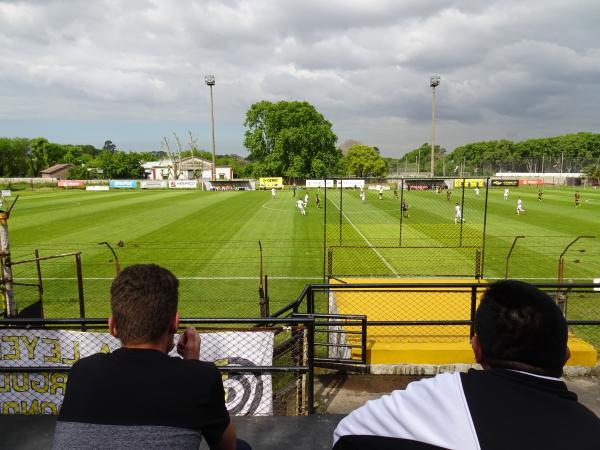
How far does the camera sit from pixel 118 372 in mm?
1909

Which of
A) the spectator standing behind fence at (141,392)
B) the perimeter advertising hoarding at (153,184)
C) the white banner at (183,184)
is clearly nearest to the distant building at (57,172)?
the perimeter advertising hoarding at (153,184)

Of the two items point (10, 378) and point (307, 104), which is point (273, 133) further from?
point (10, 378)

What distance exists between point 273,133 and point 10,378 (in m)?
75.9

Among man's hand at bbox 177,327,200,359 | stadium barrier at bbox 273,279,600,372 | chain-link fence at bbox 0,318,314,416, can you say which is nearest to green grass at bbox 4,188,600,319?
stadium barrier at bbox 273,279,600,372

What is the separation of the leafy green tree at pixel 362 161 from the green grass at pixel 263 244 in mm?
83165

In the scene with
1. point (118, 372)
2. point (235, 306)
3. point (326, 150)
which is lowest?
point (235, 306)

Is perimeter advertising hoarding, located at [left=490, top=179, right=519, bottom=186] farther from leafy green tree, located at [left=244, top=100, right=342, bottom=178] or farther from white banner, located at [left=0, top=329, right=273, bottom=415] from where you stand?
white banner, located at [left=0, top=329, right=273, bottom=415]

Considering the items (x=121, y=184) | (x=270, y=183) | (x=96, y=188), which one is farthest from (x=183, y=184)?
(x=270, y=183)

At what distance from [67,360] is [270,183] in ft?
219

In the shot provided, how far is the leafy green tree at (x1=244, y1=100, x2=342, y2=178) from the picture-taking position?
251 feet

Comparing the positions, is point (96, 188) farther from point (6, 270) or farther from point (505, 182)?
point (505, 182)

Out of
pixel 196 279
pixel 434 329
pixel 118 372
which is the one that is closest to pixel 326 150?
pixel 196 279

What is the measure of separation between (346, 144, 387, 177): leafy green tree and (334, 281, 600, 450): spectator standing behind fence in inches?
4697

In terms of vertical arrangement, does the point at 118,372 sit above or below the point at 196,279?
above
